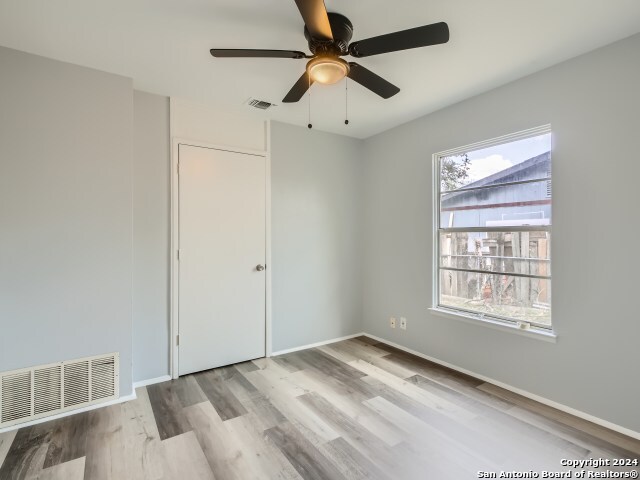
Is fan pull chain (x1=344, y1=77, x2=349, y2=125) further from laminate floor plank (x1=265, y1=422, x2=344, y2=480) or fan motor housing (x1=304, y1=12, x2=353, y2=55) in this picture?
laminate floor plank (x1=265, y1=422, x2=344, y2=480)

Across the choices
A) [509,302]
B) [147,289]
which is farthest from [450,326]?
[147,289]

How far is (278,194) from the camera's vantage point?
11.5ft

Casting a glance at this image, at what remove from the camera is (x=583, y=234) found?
224 centimetres

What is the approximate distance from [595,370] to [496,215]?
130cm

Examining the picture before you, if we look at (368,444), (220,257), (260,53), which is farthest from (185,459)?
(260,53)

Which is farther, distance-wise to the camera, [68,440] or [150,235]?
[150,235]

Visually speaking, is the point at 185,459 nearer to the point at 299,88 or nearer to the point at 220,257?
the point at 220,257

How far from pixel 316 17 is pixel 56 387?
2.87 meters

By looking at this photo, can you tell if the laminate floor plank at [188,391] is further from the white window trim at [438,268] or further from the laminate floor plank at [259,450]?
the white window trim at [438,268]

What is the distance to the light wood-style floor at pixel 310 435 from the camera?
1.78 meters

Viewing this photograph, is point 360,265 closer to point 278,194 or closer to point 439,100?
point 278,194

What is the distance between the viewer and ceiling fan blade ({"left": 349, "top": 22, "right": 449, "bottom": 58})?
1.51 metres

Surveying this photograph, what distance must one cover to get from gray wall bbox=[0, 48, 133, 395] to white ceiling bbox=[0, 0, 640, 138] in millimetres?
236

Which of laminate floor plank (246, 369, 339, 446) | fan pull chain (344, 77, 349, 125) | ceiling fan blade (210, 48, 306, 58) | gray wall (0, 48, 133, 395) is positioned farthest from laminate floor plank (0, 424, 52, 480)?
fan pull chain (344, 77, 349, 125)
